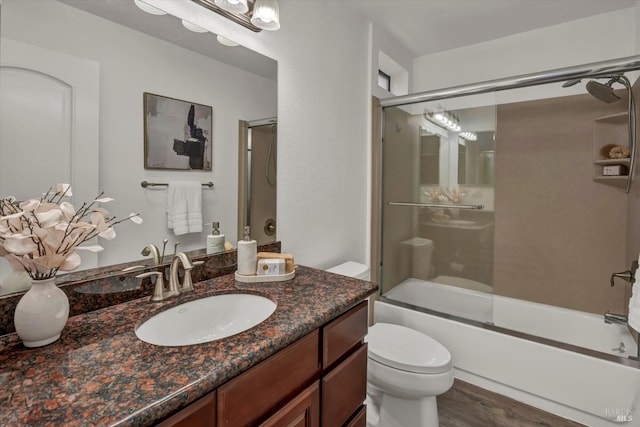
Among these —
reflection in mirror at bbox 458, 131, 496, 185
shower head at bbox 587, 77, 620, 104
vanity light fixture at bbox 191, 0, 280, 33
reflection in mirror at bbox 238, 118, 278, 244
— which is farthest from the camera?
reflection in mirror at bbox 458, 131, 496, 185

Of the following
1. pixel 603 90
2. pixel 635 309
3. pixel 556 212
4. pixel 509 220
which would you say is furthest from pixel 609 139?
pixel 635 309

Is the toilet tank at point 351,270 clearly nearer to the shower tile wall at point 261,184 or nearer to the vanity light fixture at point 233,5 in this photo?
the shower tile wall at point 261,184

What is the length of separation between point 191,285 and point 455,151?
6.97ft

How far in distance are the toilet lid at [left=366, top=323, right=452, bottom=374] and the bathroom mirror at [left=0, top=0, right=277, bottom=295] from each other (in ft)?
3.26

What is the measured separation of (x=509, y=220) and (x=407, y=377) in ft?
5.93

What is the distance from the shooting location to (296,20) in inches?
64.5

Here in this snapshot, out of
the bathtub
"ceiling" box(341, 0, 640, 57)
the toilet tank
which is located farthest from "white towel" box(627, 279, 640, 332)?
"ceiling" box(341, 0, 640, 57)

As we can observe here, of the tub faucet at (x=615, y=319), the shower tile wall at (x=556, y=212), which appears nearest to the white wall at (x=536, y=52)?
the shower tile wall at (x=556, y=212)

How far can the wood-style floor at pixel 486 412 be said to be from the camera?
1639 mm

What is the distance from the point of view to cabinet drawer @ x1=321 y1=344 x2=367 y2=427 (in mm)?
958

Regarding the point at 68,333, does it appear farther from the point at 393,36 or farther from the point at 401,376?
the point at 393,36

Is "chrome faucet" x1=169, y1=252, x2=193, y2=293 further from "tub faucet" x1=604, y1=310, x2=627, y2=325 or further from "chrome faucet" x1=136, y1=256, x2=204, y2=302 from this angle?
"tub faucet" x1=604, y1=310, x2=627, y2=325

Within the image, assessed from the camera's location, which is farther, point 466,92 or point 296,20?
point 466,92

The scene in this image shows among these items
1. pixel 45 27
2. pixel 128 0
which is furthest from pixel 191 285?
pixel 128 0
